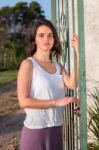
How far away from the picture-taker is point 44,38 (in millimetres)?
3369

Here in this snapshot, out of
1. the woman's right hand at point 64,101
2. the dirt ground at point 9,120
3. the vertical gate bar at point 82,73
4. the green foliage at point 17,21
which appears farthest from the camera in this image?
the green foliage at point 17,21

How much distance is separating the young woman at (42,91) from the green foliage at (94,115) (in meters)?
1.91

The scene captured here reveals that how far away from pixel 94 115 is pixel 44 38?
7.24ft

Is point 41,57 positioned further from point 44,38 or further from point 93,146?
point 93,146

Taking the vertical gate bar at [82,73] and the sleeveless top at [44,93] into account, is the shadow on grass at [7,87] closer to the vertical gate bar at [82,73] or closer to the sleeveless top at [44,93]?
the sleeveless top at [44,93]

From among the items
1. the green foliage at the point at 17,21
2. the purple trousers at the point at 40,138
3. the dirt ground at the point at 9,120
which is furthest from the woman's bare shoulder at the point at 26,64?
the green foliage at the point at 17,21

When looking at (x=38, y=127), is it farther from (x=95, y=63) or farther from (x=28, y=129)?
(x=95, y=63)

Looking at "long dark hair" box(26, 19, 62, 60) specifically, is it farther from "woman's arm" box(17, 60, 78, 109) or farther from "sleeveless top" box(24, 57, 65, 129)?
"woman's arm" box(17, 60, 78, 109)

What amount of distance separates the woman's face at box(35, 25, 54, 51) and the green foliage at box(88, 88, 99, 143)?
6.65ft

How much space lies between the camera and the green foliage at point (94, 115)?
17.7 feet

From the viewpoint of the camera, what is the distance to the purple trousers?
3.34 metres

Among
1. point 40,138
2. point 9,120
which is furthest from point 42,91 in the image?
point 9,120

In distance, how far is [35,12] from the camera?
39469 mm

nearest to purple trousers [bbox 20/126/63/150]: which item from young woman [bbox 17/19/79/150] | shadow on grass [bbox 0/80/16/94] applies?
young woman [bbox 17/19/79/150]
